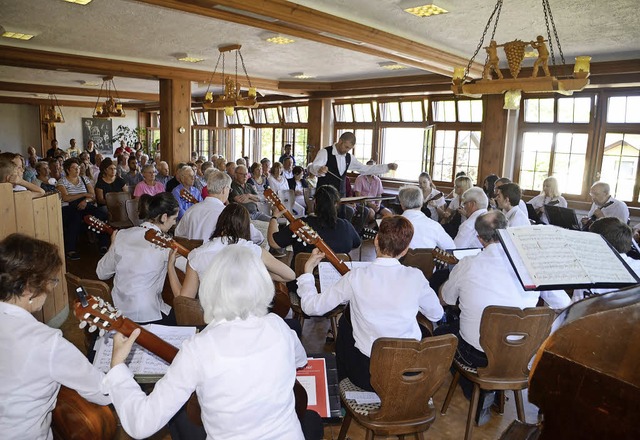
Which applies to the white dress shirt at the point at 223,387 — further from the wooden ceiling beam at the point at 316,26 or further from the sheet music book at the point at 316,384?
the wooden ceiling beam at the point at 316,26

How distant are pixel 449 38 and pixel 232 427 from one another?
565cm

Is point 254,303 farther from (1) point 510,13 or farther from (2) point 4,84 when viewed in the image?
(2) point 4,84

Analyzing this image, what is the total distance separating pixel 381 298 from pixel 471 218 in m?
2.26

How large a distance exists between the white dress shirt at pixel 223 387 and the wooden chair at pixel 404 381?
0.54 m

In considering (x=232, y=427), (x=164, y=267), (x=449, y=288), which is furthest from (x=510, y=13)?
(x=232, y=427)

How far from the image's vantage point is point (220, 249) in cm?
276

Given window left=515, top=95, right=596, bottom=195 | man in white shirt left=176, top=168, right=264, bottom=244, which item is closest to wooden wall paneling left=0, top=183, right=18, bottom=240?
man in white shirt left=176, top=168, right=264, bottom=244

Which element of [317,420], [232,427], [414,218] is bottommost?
[317,420]

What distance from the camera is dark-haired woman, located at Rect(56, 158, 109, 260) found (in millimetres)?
6285

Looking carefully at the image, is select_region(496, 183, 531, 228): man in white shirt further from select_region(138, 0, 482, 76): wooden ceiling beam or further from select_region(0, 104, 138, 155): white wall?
select_region(0, 104, 138, 155): white wall

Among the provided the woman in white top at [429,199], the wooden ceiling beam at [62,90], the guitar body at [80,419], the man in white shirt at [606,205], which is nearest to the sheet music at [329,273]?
the guitar body at [80,419]

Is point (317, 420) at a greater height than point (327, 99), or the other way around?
point (327, 99)

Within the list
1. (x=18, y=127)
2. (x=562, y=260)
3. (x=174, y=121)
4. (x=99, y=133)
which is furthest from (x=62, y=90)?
(x=562, y=260)

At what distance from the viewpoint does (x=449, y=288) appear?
2.74 meters
